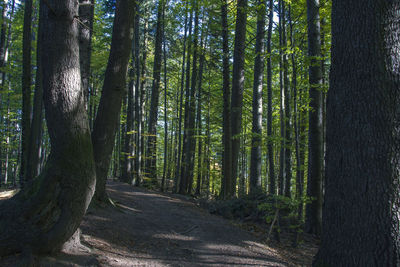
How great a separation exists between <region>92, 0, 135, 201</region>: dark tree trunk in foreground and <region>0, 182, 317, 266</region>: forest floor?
124 centimetres

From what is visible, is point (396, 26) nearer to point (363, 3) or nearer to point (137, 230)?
point (363, 3)

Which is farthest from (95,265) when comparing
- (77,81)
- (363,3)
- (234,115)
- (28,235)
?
(234,115)

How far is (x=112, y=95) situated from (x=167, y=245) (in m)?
3.81

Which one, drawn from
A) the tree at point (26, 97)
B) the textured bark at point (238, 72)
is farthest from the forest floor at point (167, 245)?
the textured bark at point (238, 72)

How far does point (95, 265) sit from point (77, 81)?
264 cm

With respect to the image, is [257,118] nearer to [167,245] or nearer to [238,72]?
A: [238,72]

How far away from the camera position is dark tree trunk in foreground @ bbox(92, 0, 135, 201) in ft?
22.2

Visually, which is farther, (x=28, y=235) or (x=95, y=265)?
(x=95, y=265)

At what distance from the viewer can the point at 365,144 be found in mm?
3566

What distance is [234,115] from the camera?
11.8 m

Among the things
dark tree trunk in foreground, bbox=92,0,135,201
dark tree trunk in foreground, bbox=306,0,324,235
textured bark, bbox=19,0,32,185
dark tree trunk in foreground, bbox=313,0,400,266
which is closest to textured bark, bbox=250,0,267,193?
dark tree trunk in foreground, bbox=306,0,324,235

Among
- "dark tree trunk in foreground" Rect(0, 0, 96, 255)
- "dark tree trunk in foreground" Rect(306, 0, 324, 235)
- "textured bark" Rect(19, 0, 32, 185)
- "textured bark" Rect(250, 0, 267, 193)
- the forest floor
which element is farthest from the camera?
"textured bark" Rect(250, 0, 267, 193)

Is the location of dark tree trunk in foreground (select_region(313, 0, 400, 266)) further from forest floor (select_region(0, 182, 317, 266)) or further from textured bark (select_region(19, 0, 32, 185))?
textured bark (select_region(19, 0, 32, 185))

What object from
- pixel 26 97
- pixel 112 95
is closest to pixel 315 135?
pixel 112 95
